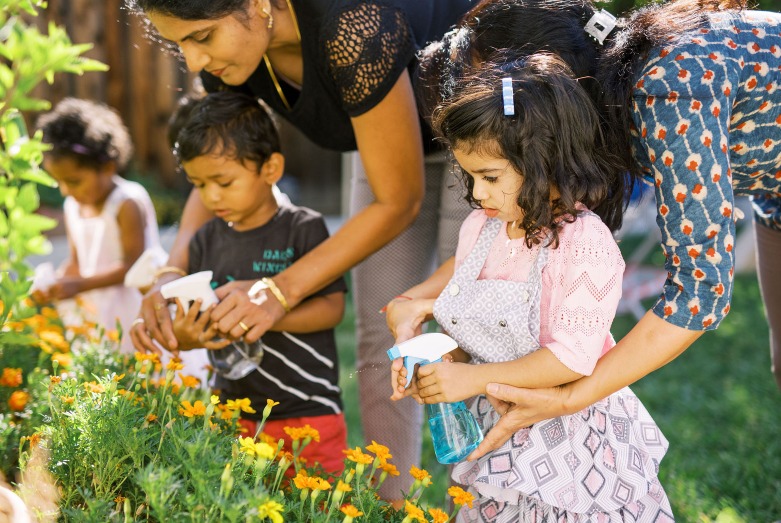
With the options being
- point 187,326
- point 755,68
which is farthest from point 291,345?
point 755,68

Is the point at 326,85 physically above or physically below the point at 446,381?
above

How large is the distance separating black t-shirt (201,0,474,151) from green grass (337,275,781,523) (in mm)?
787

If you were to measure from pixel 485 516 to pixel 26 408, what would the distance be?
3.76ft

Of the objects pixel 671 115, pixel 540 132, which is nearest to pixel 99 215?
pixel 540 132

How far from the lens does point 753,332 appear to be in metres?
5.12

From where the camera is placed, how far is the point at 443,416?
2018mm


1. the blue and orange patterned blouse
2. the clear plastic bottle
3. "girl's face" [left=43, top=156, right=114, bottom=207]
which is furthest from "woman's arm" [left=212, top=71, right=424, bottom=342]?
"girl's face" [left=43, top=156, right=114, bottom=207]

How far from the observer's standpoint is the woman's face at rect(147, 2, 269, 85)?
85.0 inches

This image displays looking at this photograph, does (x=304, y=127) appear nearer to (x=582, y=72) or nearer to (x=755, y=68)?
(x=582, y=72)

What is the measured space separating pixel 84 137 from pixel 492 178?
9.16 feet

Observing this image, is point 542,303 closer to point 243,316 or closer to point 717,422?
point 243,316

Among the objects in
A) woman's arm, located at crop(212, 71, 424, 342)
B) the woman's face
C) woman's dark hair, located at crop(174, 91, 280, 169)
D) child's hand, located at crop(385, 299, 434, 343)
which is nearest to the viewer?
child's hand, located at crop(385, 299, 434, 343)

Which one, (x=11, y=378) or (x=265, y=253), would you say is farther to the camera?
(x=265, y=253)

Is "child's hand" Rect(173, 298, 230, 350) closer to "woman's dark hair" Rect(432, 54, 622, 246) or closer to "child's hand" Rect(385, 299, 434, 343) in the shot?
"child's hand" Rect(385, 299, 434, 343)
